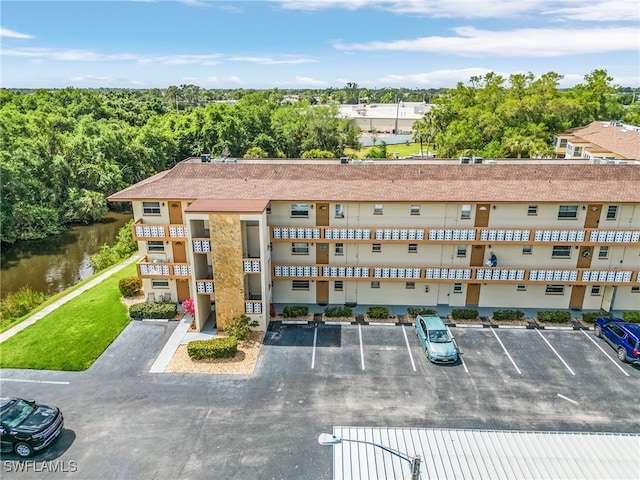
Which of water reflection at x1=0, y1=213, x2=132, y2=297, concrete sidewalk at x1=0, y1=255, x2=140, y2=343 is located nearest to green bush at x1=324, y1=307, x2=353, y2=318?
concrete sidewalk at x1=0, y1=255, x2=140, y2=343

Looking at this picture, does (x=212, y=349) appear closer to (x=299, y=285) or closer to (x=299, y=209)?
(x=299, y=285)

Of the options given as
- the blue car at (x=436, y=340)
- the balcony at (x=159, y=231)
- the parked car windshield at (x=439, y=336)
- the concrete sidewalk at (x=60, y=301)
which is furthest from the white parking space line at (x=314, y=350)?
the concrete sidewalk at (x=60, y=301)

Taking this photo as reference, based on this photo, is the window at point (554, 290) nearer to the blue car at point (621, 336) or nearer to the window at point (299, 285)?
the blue car at point (621, 336)

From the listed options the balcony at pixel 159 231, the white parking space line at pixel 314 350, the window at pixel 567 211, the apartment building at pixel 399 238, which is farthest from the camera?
the balcony at pixel 159 231

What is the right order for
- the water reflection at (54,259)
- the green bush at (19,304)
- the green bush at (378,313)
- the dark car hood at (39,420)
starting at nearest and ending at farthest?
the dark car hood at (39,420), the green bush at (378,313), the green bush at (19,304), the water reflection at (54,259)

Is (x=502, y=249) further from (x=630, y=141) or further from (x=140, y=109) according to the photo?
(x=140, y=109)

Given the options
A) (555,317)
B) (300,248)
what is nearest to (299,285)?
(300,248)

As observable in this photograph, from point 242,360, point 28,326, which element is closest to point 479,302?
point 242,360
